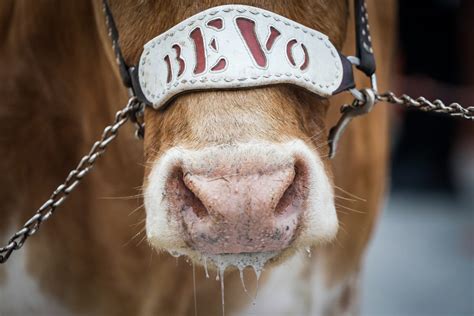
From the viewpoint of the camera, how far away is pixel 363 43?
1794 millimetres

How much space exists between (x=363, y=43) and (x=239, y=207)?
0.58 m

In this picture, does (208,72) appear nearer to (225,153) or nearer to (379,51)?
(225,153)

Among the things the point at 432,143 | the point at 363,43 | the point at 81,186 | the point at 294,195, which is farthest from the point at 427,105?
the point at 432,143

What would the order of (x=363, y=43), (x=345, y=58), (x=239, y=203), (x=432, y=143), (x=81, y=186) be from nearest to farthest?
(x=239, y=203)
(x=345, y=58)
(x=363, y=43)
(x=81, y=186)
(x=432, y=143)

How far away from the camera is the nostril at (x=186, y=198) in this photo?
142 centimetres

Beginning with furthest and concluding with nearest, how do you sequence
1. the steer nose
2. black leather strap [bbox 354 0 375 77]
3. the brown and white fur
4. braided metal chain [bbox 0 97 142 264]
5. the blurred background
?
the blurred background
the brown and white fur
black leather strap [bbox 354 0 375 77]
braided metal chain [bbox 0 97 142 264]
the steer nose

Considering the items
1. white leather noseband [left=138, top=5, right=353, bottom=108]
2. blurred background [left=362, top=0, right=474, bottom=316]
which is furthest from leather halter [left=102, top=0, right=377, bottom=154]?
blurred background [left=362, top=0, right=474, bottom=316]

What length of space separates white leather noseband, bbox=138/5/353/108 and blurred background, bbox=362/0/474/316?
12.0ft

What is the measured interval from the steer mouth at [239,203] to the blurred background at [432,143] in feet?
12.1

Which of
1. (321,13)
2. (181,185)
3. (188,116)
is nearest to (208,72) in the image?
(188,116)

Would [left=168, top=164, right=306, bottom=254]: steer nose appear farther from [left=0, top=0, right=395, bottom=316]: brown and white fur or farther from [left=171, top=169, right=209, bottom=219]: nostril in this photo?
[left=0, top=0, right=395, bottom=316]: brown and white fur

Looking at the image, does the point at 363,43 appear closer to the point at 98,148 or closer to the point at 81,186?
the point at 98,148

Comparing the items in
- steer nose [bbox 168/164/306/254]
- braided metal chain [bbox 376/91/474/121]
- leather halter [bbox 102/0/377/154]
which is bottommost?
steer nose [bbox 168/164/306/254]

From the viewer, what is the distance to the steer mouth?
4.53 ft
